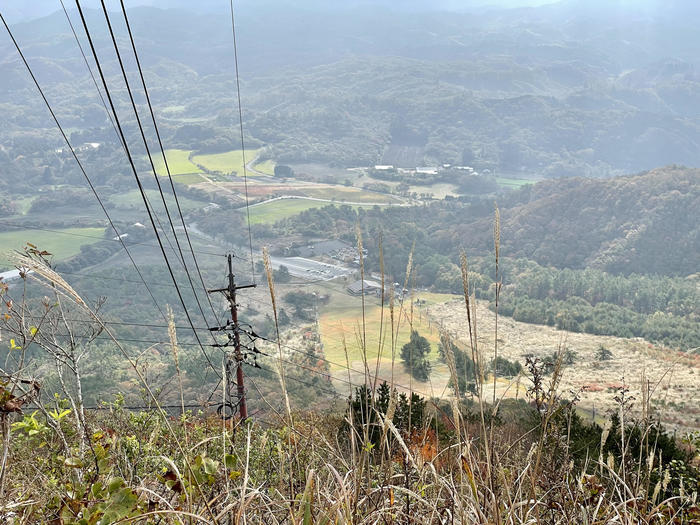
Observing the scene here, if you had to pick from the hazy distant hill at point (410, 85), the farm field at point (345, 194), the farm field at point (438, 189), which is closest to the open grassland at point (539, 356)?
the farm field at point (345, 194)

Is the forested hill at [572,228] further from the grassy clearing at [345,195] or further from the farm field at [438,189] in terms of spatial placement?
the farm field at [438,189]

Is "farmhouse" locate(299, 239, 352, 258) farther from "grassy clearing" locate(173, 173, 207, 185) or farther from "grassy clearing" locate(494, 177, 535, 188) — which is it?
"grassy clearing" locate(494, 177, 535, 188)

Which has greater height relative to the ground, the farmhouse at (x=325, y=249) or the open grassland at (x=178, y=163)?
the open grassland at (x=178, y=163)

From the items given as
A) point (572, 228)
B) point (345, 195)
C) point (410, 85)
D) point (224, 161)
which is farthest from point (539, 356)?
point (410, 85)

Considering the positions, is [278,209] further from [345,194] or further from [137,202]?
[137,202]

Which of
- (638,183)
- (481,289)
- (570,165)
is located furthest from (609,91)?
(481,289)

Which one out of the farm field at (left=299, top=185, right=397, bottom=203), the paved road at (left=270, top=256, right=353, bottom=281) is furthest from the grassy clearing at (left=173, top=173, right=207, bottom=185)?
the paved road at (left=270, top=256, right=353, bottom=281)
